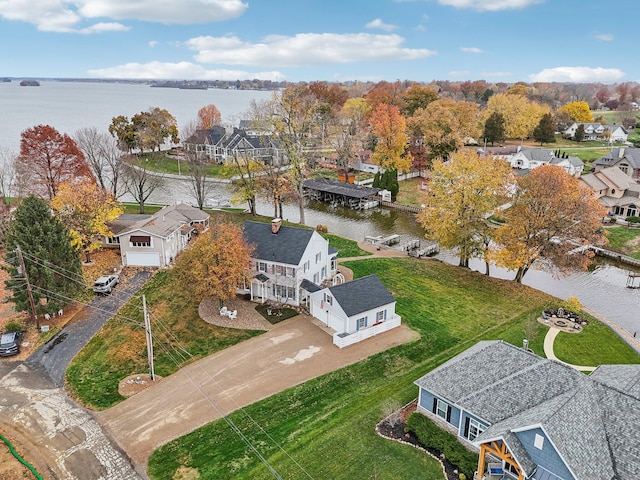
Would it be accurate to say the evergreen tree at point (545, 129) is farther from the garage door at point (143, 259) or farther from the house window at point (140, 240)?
the house window at point (140, 240)

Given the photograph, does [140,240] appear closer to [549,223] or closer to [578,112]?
[549,223]

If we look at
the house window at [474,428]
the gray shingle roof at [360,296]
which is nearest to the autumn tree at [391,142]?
the gray shingle roof at [360,296]

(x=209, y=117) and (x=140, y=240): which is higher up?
(x=209, y=117)

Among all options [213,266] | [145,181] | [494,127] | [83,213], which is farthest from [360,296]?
[494,127]

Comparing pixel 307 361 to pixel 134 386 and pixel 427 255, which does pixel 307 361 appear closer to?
pixel 134 386

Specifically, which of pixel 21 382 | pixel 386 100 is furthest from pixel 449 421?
pixel 386 100

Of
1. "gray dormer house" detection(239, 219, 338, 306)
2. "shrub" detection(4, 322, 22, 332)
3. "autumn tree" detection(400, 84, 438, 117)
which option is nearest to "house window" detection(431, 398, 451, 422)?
"gray dormer house" detection(239, 219, 338, 306)
